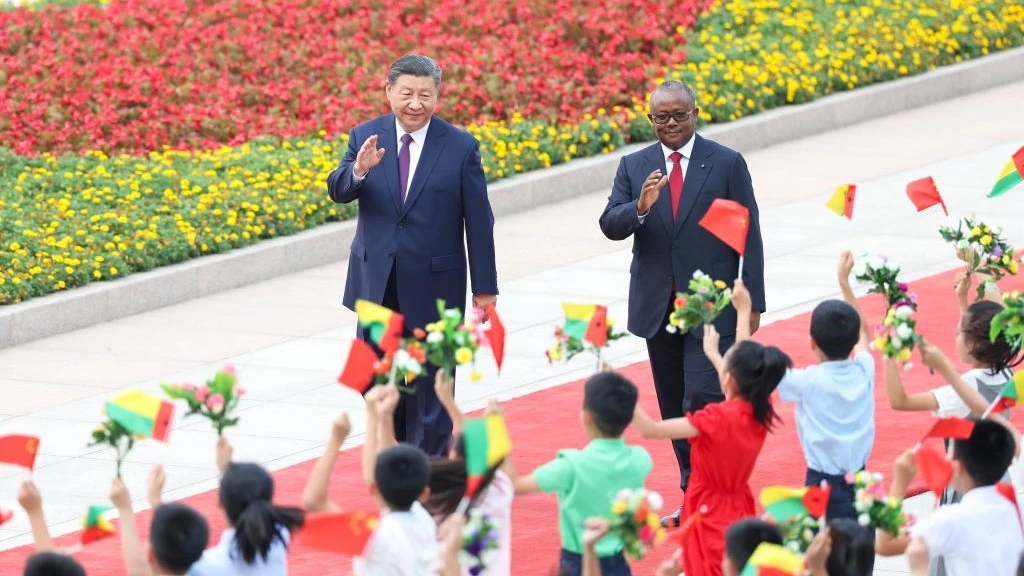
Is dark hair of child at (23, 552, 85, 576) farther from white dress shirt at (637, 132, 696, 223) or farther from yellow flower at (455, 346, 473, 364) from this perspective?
white dress shirt at (637, 132, 696, 223)

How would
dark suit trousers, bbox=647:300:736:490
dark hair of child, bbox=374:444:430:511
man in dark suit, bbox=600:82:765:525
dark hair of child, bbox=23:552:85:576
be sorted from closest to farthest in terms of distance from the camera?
dark hair of child, bbox=23:552:85:576 < dark hair of child, bbox=374:444:430:511 < dark suit trousers, bbox=647:300:736:490 < man in dark suit, bbox=600:82:765:525

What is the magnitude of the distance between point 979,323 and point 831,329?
1.89 feet

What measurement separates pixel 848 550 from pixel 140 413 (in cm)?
216

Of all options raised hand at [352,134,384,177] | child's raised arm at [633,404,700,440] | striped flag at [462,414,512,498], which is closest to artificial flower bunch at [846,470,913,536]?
child's raised arm at [633,404,700,440]

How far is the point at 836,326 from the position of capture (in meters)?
7.50

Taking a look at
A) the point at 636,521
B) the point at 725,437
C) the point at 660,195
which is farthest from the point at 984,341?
the point at 636,521

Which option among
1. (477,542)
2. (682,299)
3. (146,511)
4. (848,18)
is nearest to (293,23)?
(848,18)

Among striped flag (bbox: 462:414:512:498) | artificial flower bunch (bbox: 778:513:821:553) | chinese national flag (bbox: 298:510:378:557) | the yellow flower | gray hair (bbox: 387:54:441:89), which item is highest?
gray hair (bbox: 387:54:441:89)

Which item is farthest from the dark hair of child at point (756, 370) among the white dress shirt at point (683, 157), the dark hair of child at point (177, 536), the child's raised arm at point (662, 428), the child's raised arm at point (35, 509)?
the child's raised arm at point (35, 509)

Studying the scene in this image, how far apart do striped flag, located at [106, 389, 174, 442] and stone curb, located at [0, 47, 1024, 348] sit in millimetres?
6252

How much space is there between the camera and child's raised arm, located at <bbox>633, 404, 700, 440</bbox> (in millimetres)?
6945

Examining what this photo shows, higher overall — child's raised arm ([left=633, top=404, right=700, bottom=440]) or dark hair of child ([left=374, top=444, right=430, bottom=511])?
dark hair of child ([left=374, top=444, right=430, bottom=511])

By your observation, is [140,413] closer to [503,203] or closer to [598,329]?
[598,329]

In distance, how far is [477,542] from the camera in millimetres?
6020
